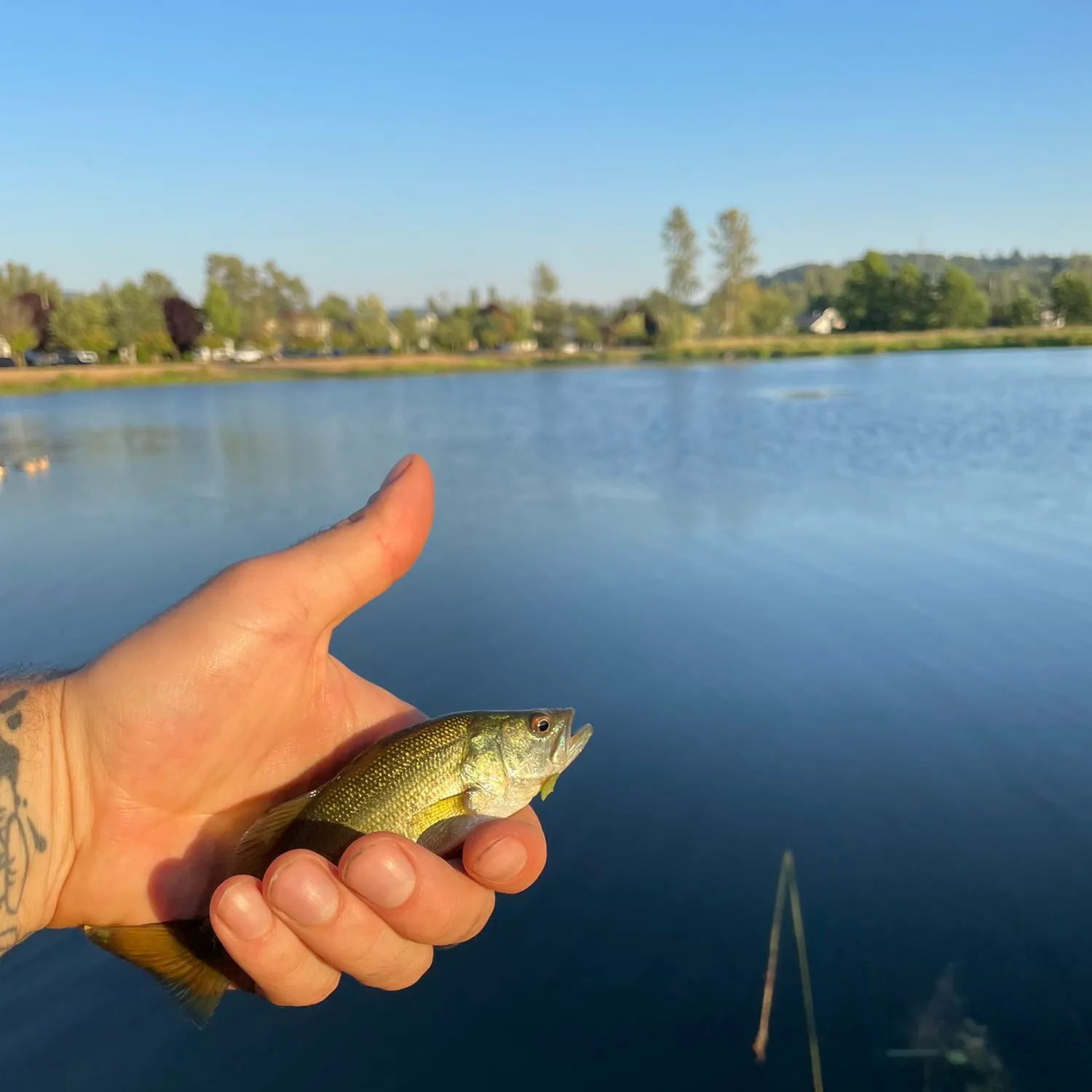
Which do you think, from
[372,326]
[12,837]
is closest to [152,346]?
[372,326]

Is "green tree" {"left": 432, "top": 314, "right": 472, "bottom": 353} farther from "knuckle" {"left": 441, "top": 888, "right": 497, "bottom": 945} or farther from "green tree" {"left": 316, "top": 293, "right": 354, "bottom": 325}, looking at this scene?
"knuckle" {"left": 441, "top": 888, "right": 497, "bottom": 945}

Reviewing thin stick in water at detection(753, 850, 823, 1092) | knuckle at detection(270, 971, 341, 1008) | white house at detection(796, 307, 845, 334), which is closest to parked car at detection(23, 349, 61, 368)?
white house at detection(796, 307, 845, 334)

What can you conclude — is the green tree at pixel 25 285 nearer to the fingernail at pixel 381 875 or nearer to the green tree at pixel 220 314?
the green tree at pixel 220 314

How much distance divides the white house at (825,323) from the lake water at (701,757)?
10872cm

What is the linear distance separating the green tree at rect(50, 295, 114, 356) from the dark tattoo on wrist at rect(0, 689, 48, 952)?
92.4 m

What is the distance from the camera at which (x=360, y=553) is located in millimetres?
3119

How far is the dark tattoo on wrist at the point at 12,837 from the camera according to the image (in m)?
2.87

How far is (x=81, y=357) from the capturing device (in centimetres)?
8750

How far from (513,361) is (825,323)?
58.9 metres

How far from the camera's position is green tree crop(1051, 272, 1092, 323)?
93.2m

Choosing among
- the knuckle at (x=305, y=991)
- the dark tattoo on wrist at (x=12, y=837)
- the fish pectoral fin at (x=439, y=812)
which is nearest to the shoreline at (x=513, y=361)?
the dark tattoo on wrist at (x=12, y=837)

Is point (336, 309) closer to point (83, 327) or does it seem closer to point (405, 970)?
point (83, 327)

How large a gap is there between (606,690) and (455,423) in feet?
84.4

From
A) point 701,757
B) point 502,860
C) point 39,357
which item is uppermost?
point 39,357
